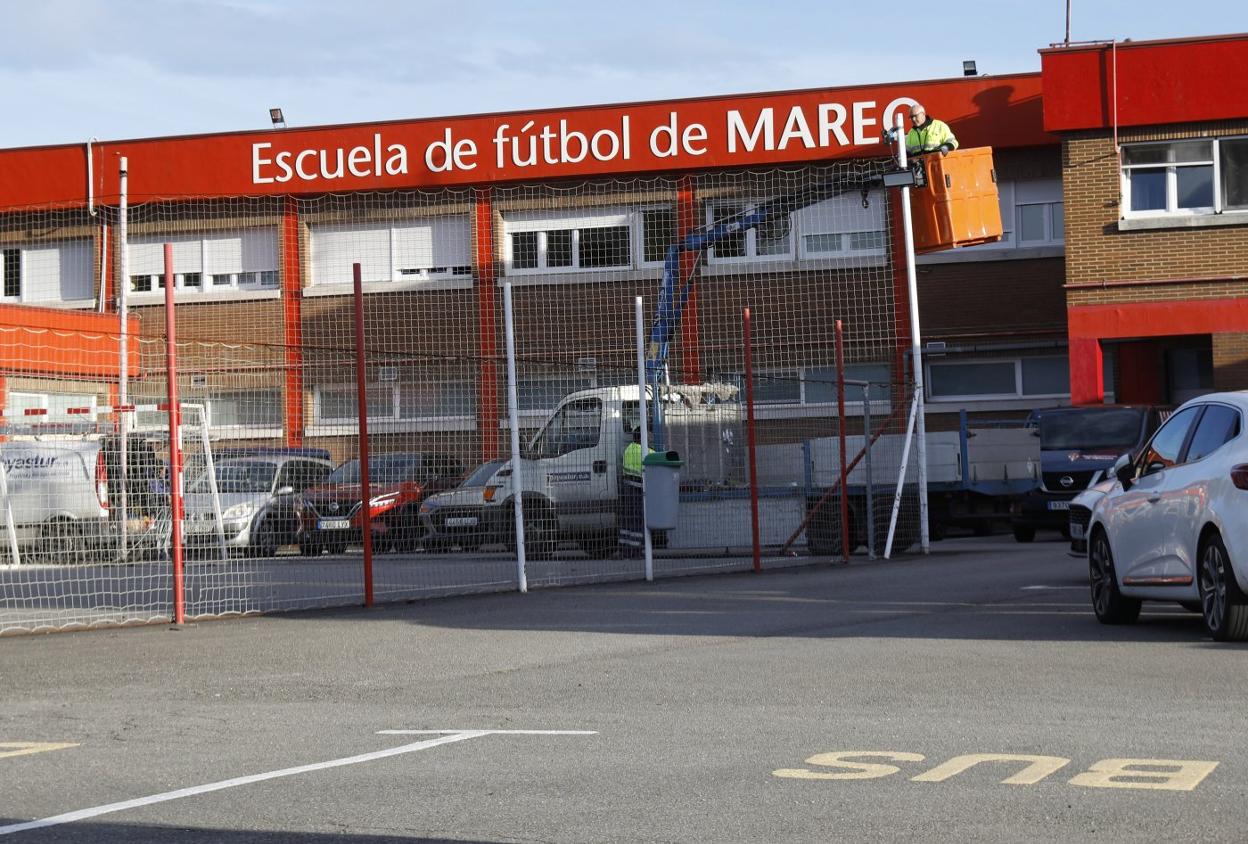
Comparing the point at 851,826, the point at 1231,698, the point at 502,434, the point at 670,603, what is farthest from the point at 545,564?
the point at 851,826

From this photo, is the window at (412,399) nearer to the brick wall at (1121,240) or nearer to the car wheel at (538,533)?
the car wheel at (538,533)

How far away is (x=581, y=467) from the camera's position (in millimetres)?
18172

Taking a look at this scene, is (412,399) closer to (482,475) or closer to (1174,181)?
(482,475)

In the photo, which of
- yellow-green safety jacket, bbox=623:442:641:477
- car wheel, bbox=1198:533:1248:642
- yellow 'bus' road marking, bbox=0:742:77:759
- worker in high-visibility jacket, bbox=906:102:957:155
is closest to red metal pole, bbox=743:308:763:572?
yellow-green safety jacket, bbox=623:442:641:477

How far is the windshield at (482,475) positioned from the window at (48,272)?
2289 centimetres

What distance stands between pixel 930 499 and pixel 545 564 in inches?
367

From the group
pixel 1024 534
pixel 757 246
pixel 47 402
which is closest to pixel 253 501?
pixel 47 402

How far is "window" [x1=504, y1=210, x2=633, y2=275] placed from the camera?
35719 millimetres

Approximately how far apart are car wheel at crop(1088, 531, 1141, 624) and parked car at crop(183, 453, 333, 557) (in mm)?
7297

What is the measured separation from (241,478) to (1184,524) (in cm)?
854

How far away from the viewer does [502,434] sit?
17.7 meters

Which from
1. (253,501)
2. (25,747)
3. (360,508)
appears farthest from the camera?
(253,501)

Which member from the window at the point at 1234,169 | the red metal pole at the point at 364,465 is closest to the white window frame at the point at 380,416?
the red metal pole at the point at 364,465

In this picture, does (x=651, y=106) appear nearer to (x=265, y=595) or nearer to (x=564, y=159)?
(x=564, y=159)
